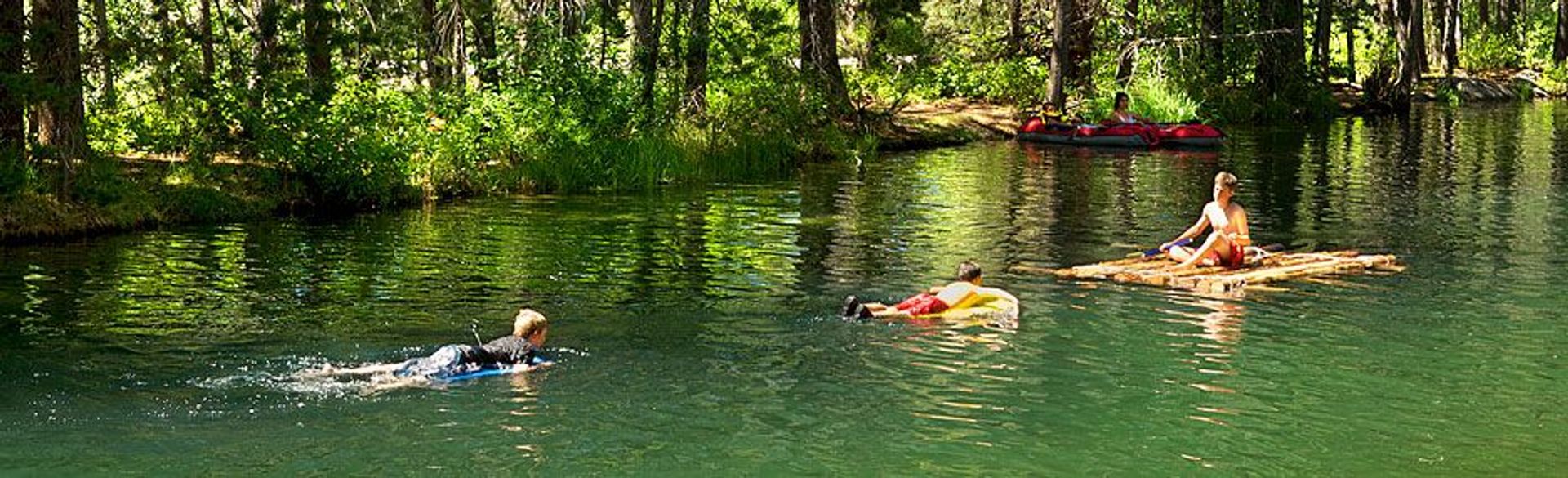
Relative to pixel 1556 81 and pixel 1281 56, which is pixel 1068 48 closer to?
pixel 1281 56

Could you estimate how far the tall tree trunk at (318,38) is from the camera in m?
22.1

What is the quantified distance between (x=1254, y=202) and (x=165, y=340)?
16.3 meters

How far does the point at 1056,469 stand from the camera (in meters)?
9.86

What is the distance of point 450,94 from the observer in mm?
26938

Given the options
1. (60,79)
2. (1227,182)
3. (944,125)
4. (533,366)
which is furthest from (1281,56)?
(533,366)

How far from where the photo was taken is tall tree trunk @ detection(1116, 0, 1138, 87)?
43.1 metres

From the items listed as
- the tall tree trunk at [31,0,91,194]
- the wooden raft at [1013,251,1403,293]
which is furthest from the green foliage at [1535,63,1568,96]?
the tall tree trunk at [31,0,91,194]

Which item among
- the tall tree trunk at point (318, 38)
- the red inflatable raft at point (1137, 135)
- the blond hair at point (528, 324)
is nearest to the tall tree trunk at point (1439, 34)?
the red inflatable raft at point (1137, 135)

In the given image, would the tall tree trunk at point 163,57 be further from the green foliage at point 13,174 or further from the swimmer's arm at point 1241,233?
the swimmer's arm at point 1241,233

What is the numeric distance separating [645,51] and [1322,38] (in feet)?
90.2

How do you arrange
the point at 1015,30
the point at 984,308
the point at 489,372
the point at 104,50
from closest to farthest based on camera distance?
the point at 489,372
the point at 984,308
the point at 104,50
the point at 1015,30

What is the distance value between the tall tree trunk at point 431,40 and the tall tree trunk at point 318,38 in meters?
4.66

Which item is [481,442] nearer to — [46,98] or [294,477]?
[294,477]

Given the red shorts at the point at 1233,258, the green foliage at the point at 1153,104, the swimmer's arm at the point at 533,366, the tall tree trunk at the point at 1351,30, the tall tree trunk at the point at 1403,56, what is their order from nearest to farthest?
the swimmer's arm at the point at 533,366
the red shorts at the point at 1233,258
the green foliage at the point at 1153,104
the tall tree trunk at the point at 1403,56
the tall tree trunk at the point at 1351,30
